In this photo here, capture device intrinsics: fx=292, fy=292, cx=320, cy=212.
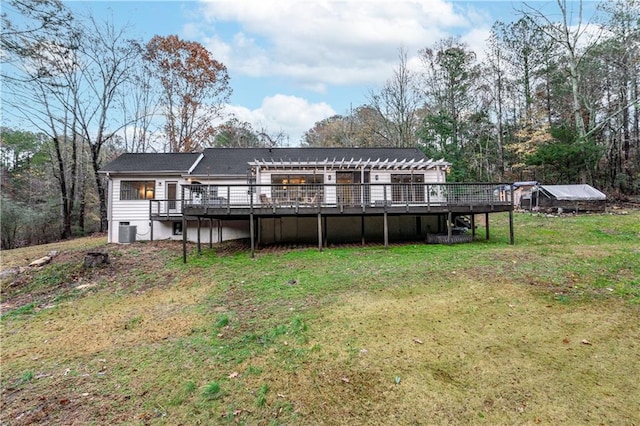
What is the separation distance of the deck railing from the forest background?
10408mm

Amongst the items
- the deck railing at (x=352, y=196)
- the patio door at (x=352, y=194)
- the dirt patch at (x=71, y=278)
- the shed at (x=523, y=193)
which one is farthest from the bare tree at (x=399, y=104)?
the dirt patch at (x=71, y=278)

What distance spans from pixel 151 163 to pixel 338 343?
1476 centimetres

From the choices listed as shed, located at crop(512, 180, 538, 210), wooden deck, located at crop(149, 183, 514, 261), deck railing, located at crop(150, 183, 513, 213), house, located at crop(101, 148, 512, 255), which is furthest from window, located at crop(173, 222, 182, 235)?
shed, located at crop(512, 180, 538, 210)

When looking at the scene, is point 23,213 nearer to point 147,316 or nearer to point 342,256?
point 147,316

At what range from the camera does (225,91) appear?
24.4 meters

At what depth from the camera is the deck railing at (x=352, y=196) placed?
10.4 m

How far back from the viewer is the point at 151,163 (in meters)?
15.1

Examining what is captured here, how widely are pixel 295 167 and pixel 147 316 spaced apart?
8.89 metres

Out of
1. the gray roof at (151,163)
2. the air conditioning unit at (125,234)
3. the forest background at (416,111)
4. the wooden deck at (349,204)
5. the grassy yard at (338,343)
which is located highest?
the forest background at (416,111)

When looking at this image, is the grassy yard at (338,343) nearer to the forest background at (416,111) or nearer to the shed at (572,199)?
the shed at (572,199)

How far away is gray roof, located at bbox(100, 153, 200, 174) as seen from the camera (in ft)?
46.6

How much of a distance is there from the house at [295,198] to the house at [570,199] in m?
8.55

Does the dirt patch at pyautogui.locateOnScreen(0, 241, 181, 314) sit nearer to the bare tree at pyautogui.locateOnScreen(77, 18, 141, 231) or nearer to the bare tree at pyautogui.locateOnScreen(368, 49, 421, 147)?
the bare tree at pyautogui.locateOnScreen(77, 18, 141, 231)

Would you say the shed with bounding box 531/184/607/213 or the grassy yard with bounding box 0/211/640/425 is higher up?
the shed with bounding box 531/184/607/213
